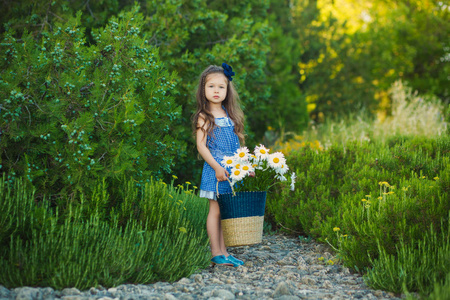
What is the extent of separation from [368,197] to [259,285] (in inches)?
67.3

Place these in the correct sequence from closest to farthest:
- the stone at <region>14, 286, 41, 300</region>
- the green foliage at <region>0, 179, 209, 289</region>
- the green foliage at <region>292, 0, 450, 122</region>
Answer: the stone at <region>14, 286, 41, 300</region>, the green foliage at <region>0, 179, 209, 289</region>, the green foliage at <region>292, 0, 450, 122</region>

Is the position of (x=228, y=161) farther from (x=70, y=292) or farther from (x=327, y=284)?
(x=70, y=292)

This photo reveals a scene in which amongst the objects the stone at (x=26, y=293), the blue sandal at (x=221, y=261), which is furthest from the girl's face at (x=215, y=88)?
the stone at (x=26, y=293)

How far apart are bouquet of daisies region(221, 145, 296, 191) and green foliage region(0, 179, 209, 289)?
654mm

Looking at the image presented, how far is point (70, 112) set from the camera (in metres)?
3.59

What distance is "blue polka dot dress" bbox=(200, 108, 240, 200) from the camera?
3.87 m

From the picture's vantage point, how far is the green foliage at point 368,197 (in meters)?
3.43

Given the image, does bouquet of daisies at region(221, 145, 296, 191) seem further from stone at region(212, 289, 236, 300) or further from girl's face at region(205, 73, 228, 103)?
stone at region(212, 289, 236, 300)

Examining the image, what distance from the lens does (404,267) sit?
3016mm

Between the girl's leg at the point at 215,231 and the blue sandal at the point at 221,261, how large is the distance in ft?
0.15

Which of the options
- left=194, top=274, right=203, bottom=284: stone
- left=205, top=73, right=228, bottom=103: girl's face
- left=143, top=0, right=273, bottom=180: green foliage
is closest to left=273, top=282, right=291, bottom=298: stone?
left=194, top=274, right=203, bottom=284: stone

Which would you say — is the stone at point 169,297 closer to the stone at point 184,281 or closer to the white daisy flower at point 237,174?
the stone at point 184,281

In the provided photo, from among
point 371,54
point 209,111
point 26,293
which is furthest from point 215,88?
point 371,54

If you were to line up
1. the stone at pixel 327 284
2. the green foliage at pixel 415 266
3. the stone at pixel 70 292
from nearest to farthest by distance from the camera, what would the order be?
the stone at pixel 70 292, the green foliage at pixel 415 266, the stone at pixel 327 284
